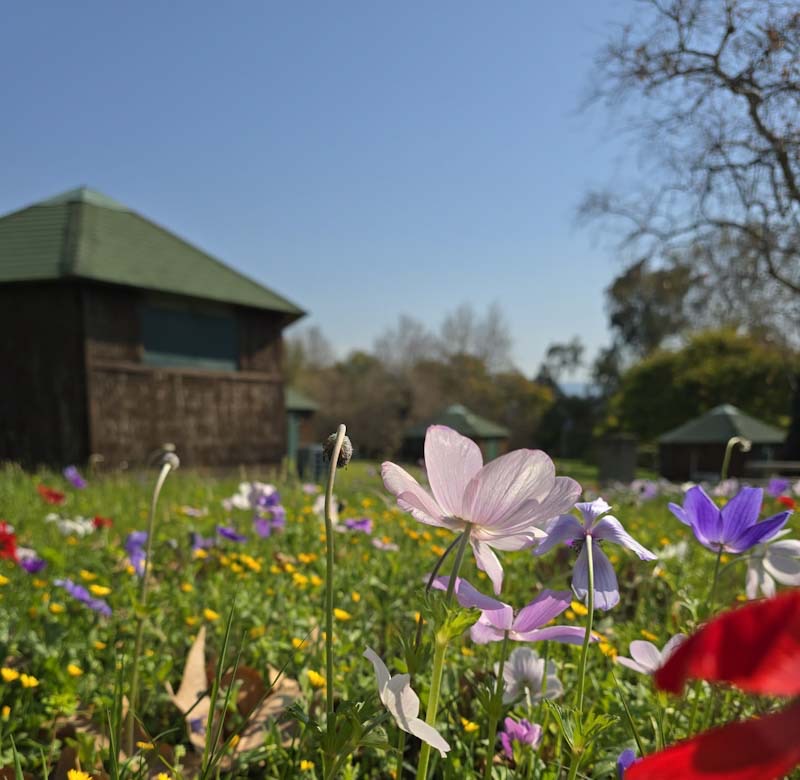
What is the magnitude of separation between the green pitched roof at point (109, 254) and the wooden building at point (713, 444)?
567 inches

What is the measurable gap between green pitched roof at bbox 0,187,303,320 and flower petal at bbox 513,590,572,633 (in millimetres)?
13651

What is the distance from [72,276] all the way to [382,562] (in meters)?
11.7

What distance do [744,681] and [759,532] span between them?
0.81m

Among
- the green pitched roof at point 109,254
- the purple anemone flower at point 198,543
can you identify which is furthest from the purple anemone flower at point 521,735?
the green pitched roof at point 109,254

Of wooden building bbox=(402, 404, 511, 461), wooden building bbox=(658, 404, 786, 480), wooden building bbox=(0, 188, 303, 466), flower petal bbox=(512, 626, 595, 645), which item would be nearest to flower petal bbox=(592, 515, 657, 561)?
flower petal bbox=(512, 626, 595, 645)

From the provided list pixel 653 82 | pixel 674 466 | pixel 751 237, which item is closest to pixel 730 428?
pixel 674 466

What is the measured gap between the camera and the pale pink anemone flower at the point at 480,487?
694 millimetres

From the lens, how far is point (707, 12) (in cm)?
1211

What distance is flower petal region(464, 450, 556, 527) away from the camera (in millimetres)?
691

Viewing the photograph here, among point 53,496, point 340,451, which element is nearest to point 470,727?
point 340,451

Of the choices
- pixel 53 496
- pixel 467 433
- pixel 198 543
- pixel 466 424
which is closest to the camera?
pixel 198 543

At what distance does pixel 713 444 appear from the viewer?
2325cm

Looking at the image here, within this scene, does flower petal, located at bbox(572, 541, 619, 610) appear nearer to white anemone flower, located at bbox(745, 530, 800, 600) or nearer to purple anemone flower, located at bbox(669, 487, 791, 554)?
purple anemone flower, located at bbox(669, 487, 791, 554)

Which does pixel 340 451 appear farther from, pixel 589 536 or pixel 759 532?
pixel 759 532
